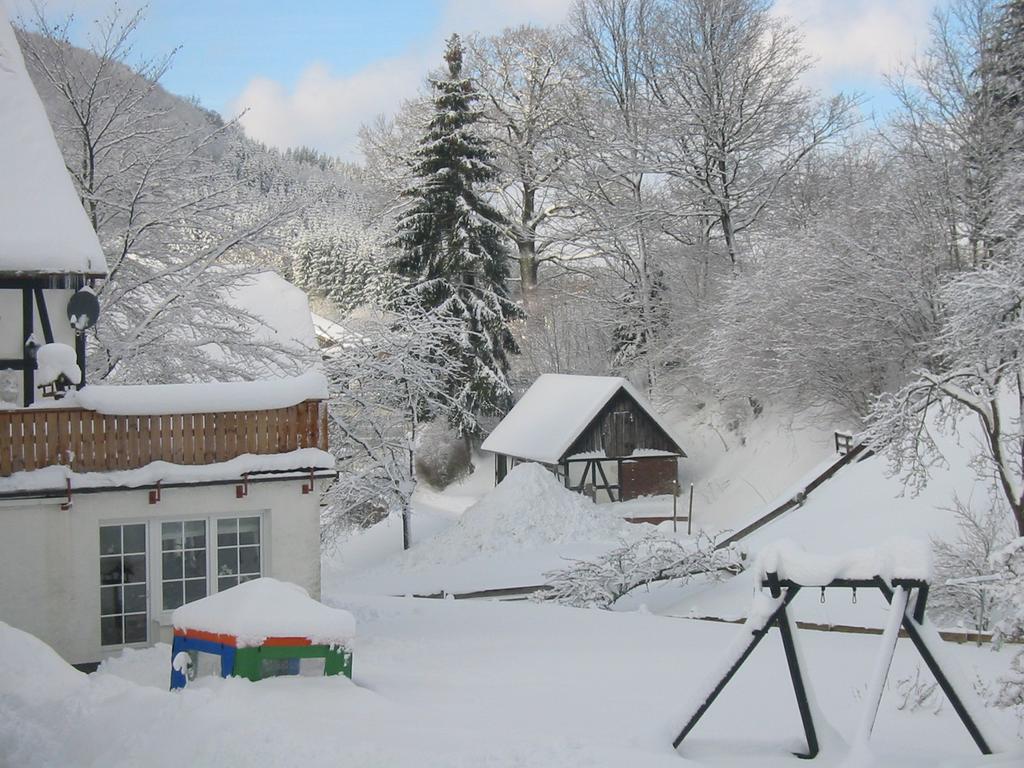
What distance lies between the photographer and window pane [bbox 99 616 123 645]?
40.7 ft

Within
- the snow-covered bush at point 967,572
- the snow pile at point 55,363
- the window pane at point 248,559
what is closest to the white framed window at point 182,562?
the window pane at point 248,559

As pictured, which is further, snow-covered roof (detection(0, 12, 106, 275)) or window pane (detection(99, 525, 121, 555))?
snow-covered roof (detection(0, 12, 106, 275))

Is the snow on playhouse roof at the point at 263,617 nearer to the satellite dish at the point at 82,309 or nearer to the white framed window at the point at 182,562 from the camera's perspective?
the white framed window at the point at 182,562

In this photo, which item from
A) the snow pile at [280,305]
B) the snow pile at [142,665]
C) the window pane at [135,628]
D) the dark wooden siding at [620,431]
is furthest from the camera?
the snow pile at [280,305]

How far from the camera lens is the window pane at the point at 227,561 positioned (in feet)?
42.9

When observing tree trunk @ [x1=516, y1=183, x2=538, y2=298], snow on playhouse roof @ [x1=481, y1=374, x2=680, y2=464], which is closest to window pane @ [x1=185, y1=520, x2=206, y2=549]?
snow on playhouse roof @ [x1=481, y1=374, x2=680, y2=464]

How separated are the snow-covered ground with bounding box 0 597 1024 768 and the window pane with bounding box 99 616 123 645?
55cm

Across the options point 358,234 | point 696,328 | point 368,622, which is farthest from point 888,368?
point 358,234

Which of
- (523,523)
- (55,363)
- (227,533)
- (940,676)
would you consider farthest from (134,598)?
(523,523)

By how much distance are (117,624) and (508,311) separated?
26801mm

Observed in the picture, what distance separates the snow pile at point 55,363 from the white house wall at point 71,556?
1.58 metres

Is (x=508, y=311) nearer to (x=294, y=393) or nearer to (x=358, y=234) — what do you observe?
(x=294, y=393)

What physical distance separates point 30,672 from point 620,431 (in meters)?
27.0

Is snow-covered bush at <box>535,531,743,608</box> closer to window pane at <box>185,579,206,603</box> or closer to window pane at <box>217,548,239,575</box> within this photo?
window pane at <box>217,548,239,575</box>
